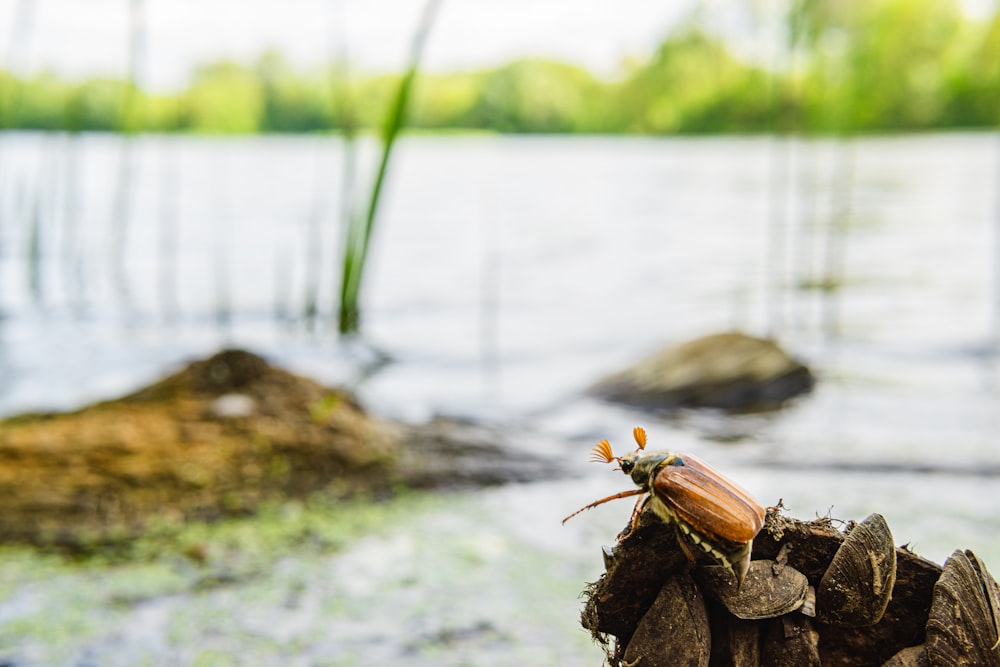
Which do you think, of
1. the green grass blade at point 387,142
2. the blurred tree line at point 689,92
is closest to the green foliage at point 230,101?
the blurred tree line at point 689,92

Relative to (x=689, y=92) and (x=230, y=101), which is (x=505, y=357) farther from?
(x=689, y=92)

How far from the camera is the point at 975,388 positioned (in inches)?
221

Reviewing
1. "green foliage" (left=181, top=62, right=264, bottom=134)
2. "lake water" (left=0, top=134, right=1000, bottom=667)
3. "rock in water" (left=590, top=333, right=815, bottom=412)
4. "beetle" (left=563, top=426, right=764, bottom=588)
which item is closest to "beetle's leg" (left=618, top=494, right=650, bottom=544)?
"beetle" (left=563, top=426, right=764, bottom=588)

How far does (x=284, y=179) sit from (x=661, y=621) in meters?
28.8

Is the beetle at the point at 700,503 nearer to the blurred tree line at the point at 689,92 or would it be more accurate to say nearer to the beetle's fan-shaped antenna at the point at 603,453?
the beetle's fan-shaped antenna at the point at 603,453

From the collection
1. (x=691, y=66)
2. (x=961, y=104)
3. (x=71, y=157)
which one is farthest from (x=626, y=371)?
(x=961, y=104)

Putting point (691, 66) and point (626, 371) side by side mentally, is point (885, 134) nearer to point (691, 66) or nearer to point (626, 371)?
point (691, 66)

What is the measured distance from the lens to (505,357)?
712 centimetres

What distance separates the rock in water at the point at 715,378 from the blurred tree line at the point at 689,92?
1.29m

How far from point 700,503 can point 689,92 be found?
98.7ft

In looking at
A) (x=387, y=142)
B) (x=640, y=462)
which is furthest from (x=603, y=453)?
(x=387, y=142)

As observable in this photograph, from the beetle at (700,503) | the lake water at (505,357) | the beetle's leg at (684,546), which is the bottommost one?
the lake water at (505,357)

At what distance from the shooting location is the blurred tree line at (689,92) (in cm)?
522

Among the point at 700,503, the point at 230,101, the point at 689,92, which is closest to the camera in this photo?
the point at 700,503
